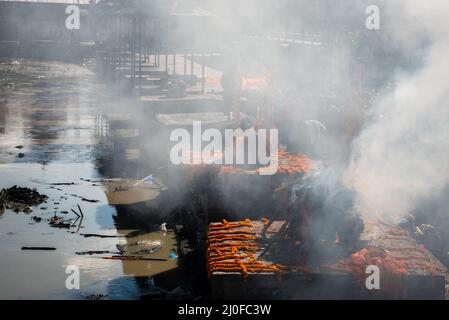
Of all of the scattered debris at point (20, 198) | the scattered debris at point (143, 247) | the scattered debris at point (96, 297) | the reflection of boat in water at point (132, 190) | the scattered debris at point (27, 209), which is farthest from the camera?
the reflection of boat in water at point (132, 190)

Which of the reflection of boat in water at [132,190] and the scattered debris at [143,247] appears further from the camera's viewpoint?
the reflection of boat in water at [132,190]

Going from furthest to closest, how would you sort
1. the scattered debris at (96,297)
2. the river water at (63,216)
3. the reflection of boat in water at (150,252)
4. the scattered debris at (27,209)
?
the scattered debris at (27,209)
the reflection of boat in water at (150,252)
the river water at (63,216)
the scattered debris at (96,297)

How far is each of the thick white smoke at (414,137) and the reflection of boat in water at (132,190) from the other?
4.56 m

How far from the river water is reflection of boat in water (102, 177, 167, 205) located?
15 cm

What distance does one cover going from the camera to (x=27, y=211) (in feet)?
38.4

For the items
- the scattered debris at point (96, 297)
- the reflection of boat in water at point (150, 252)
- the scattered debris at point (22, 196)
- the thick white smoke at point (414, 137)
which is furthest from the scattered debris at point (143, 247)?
the thick white smoke at point (414, 137)

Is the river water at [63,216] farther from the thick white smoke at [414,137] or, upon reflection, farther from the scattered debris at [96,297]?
the thick white smoke at [414,137]

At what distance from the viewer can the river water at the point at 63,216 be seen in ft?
28.6

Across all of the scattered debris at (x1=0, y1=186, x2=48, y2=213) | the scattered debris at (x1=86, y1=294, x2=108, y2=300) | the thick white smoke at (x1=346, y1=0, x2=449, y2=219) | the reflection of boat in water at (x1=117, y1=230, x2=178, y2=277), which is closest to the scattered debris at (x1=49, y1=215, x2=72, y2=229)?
the scattered debris at (x1=0, y1=186, x2=48, y2=213)

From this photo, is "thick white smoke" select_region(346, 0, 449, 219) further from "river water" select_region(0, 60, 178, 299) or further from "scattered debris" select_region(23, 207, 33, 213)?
"scattered debris" select_region(23, 207, 33, 213)

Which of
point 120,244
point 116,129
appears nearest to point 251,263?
point 120,244

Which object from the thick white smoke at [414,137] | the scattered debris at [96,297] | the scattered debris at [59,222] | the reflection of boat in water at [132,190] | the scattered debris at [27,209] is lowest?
the scattered debris at [96,297]

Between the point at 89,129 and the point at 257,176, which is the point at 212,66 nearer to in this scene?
the point at 89,129
